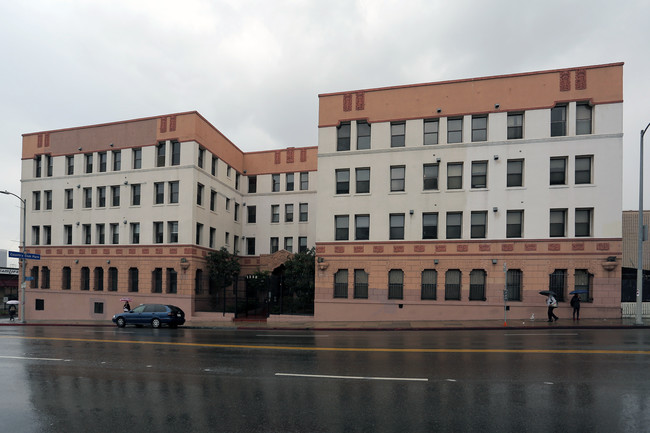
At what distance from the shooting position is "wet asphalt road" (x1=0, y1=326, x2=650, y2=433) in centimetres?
664

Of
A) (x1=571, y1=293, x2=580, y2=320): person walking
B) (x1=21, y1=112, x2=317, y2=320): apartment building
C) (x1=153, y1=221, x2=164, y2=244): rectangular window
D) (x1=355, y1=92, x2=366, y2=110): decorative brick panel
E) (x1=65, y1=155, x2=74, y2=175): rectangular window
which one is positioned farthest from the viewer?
(x1=65, y1=155, x2=74, y2=175): rectangular window

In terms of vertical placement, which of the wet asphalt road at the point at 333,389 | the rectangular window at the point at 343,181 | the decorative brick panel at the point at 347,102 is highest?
the decorative brick panel at the point at 347,102

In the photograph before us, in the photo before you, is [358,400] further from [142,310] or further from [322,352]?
[142,310]

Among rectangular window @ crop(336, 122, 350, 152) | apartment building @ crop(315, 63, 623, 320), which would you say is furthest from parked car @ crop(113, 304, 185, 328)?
rectangular window @ crop(336, 122, 350, 152)

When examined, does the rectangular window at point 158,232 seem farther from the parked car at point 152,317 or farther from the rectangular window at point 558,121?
the rectangular window at point 558,121

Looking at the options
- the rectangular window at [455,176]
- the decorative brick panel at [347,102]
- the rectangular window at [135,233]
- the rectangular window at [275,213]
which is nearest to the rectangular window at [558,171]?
the rectangular window at [455,176]

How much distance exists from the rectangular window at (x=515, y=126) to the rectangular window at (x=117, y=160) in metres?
29.3

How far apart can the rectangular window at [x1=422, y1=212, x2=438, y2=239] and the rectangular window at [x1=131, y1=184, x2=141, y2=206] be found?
22291mm

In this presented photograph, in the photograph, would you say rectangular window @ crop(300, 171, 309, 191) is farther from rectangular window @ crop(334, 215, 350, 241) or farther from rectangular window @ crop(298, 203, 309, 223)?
rectangular window @ crop(334, 215, 350, 241)

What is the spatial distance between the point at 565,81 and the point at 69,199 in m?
38.1

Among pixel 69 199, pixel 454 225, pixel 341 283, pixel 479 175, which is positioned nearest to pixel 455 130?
pixel 479 175

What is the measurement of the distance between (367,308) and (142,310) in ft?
45.9

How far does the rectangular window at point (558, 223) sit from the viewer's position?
24.5 meters

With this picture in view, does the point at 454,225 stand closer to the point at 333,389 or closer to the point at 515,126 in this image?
the point at 515,126
